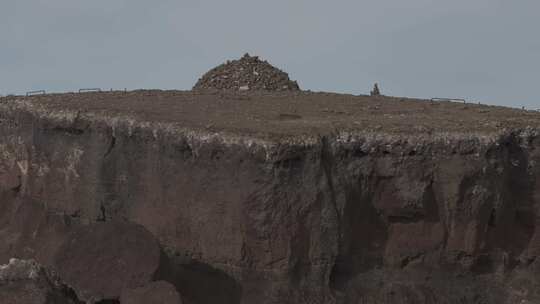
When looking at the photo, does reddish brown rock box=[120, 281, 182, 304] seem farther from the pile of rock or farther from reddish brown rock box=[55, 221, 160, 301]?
the pile of rock

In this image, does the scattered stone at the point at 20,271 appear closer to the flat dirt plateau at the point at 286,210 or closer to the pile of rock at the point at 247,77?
the flat dirt plateau at the point at 286,210

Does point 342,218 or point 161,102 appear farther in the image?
point 161,102

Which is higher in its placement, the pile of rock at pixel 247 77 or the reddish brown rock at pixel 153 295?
the pile of rock at pixel 247 77

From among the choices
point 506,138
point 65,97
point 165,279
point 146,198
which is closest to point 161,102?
point 65,97

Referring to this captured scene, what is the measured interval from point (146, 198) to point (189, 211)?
4.05 feet

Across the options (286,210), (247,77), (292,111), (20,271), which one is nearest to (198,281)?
(286,210)

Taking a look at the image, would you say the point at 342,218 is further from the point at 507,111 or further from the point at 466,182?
the point at 507,111

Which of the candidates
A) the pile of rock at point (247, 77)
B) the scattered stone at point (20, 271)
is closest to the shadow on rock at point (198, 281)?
the scattered stone at point (20, 271)

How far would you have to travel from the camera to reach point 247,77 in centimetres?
3052

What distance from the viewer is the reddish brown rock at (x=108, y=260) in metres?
18.2

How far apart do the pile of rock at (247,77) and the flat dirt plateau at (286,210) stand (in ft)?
28.0

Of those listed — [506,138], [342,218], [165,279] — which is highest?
[506,138]

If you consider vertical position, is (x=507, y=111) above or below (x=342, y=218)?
above

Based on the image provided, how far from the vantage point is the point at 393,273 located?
62.7 ft
